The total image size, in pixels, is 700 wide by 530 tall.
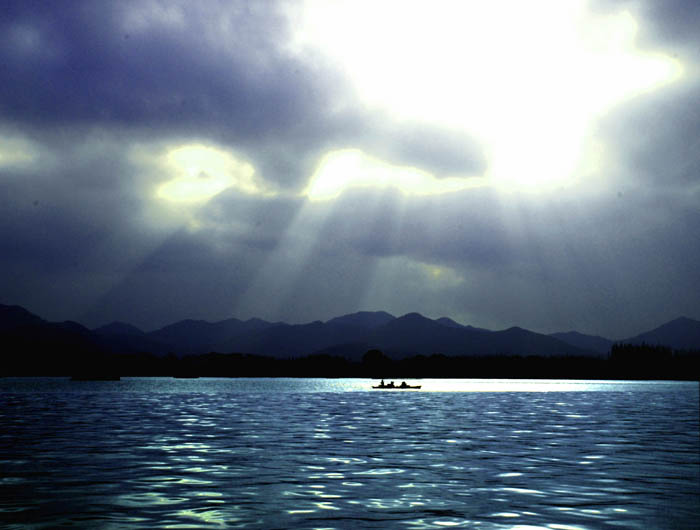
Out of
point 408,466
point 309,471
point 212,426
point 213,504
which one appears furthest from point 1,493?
point 212,426

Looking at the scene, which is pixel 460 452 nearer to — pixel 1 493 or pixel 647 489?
pixel 647 489

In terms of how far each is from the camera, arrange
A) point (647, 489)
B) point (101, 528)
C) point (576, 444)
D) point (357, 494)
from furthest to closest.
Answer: point (576, 444), point (647, 489), point (357, 494), point (101, 528)

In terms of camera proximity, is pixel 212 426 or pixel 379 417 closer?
pixel 212 426

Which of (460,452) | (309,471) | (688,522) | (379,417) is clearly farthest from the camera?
(379,417)

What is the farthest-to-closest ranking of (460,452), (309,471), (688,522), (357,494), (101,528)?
(460,452), (309,471), (357,494), (688,522), (101,528)

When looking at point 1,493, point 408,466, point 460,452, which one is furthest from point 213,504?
point 460,452

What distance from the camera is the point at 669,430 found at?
63250 mm

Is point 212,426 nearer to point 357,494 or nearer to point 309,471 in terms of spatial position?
point 309,471

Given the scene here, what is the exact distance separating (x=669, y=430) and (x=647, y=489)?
37688 mm

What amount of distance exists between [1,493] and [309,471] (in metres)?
13.4

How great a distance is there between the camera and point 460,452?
140 ft

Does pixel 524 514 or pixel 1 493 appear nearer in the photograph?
pixel 524 514

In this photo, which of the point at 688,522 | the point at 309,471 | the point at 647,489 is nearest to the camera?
the point at 688,522

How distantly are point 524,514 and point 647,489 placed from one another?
963 centimetres
